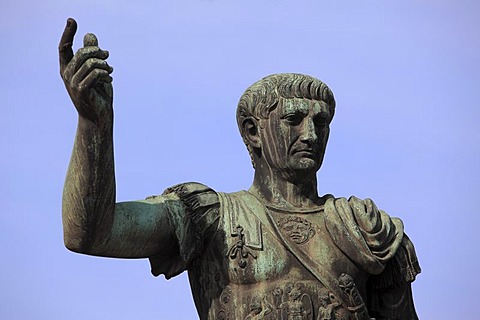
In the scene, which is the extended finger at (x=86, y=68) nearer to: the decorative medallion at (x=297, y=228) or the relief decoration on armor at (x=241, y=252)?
the relief decoration on armor at (x=241, y=252)

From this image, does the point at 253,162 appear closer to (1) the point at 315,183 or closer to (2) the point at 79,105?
(1) the point at 315,183

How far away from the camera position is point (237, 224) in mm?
19156

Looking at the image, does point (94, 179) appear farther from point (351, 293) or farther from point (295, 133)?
point (351, 293)

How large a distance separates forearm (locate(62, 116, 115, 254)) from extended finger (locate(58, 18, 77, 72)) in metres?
0.54

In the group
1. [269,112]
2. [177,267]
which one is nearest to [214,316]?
[177,267]

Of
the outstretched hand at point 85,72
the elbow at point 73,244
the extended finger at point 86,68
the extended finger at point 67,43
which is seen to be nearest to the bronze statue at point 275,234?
the elbow at point 73,244

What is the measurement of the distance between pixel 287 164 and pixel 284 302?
1400mm

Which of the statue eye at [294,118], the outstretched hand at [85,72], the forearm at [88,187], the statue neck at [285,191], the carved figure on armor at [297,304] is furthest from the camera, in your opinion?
the statue neck at [285,191]

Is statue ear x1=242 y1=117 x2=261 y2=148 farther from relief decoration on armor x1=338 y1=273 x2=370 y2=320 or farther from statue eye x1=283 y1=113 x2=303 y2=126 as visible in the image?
relief decoration on armor x1=338 y1=273 x2=370 y2=320

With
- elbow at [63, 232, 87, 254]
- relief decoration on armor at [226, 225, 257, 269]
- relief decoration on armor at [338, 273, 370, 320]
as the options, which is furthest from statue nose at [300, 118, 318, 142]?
elbow at [63, 232, 87, 254]

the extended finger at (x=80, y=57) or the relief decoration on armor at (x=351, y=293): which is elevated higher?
the extended finger at (x=80, y=57)

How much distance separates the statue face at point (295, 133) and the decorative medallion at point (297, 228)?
458 millimetres

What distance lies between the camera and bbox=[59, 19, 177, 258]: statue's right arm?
1772cm

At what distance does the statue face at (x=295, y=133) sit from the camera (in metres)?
19.3
